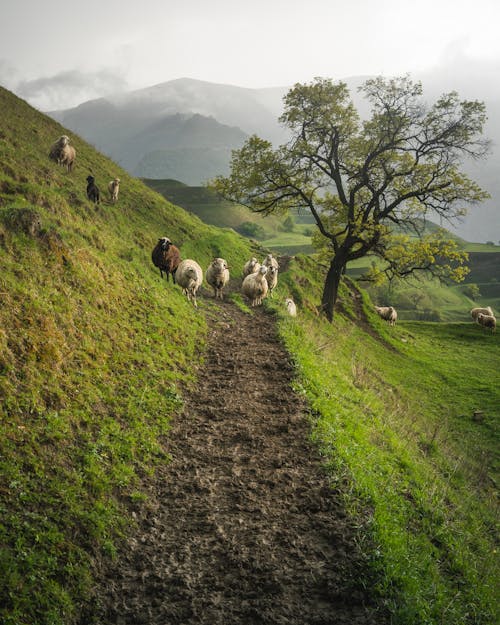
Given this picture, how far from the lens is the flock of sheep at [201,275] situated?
16031mm

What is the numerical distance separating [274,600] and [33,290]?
280 inches

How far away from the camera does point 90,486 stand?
546 centimetres

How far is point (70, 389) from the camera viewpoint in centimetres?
679

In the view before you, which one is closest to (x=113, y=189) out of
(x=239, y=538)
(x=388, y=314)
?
(x=239, y=538)

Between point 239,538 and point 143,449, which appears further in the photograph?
point 143,449

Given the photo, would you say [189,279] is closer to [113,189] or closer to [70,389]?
[70,389]

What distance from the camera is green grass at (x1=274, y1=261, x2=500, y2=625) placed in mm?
5163

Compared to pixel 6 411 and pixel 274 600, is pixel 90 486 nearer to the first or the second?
pixel 6 411

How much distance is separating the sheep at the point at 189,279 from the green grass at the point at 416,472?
4062 mm

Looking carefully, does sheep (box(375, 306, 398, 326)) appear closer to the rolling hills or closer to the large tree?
the large tree

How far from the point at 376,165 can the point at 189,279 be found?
1454 cm

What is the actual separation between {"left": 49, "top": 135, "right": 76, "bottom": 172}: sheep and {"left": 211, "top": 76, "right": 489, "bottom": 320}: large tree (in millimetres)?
9550

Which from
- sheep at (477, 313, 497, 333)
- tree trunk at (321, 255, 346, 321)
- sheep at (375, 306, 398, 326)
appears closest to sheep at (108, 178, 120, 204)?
tree trunk at (321, 255, 346, 321)

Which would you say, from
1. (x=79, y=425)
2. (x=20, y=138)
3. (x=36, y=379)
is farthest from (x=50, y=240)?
(x=20, y=138)
